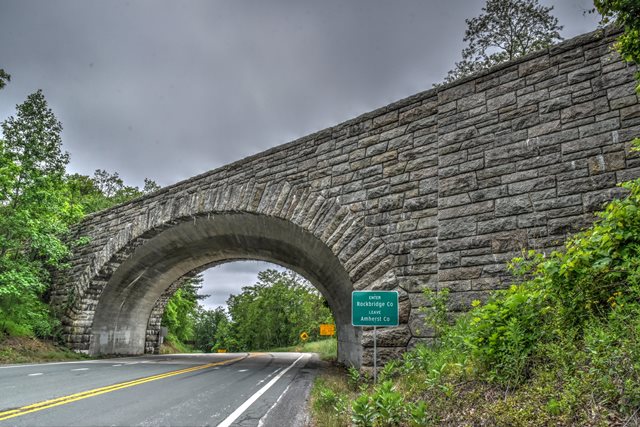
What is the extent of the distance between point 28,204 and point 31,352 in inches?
195

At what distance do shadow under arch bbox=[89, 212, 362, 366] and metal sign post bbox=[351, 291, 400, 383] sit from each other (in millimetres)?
3404

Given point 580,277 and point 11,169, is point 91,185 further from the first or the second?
point 580,277

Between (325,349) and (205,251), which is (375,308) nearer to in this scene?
(205,251)

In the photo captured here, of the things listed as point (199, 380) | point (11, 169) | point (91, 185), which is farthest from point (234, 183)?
point (91, 185)

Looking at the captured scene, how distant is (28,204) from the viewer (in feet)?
48.0

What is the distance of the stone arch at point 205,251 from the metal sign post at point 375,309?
1.09 meters

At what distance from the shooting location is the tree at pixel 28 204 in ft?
46.7

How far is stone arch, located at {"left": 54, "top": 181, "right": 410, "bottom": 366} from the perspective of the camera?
30.0 ft

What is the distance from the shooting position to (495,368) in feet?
14.1

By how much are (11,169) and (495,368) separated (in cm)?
1530

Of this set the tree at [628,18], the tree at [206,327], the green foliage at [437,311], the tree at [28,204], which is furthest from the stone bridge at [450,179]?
the tree at [206,327]

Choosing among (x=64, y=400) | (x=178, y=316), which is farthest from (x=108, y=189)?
(x=64, y=400)

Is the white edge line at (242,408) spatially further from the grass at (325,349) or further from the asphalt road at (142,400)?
the grass at (325,349)

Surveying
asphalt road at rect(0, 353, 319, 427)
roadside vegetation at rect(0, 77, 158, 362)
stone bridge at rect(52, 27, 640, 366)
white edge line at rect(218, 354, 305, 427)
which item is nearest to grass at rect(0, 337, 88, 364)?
roadside vegetation at rect(0, 77, 158, 362)
